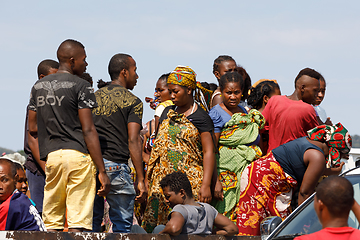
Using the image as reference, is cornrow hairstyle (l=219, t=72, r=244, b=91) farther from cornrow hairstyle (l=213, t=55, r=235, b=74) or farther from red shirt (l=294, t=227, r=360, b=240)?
red shirt (l=294, t=227, r=360, b=240)

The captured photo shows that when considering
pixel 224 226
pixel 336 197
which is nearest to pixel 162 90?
pixel 224 226

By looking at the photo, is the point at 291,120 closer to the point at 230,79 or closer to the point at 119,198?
the point at 230,79

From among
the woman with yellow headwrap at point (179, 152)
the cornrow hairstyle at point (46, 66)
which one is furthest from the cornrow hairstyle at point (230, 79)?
the cornrow hairstyle at point (46, 66)

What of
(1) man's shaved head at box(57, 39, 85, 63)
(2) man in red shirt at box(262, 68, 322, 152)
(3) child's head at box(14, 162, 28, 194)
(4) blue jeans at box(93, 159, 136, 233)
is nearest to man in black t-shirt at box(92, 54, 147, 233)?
(4) blue jeans at box(93, 159, 136, 233)

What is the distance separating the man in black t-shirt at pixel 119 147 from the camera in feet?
15.6

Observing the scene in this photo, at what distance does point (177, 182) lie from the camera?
4.82 metres

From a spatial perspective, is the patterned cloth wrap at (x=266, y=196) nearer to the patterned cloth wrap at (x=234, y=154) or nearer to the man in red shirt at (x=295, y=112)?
the patterned cloth wrap at (x=234, y=154)

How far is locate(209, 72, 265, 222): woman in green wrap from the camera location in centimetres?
563

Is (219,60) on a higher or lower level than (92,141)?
higher

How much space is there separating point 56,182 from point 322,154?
2.68 m

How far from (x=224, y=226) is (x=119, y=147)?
129 centimetres

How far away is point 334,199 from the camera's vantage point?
2721mm

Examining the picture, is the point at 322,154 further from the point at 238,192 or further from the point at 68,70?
the point at 68,70

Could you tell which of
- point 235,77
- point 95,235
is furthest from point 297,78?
point 95,235
